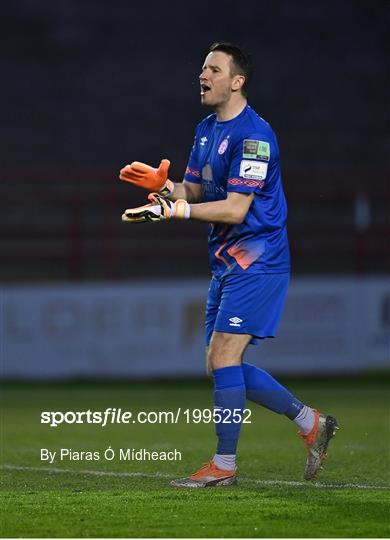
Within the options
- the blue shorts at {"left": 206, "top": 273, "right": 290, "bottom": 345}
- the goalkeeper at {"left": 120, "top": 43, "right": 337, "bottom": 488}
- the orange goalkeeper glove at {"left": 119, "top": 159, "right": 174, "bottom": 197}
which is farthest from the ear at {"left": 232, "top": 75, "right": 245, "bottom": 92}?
the blue shorts at {"left": 206, "top": 273, "right": 290, "bottom": 345}

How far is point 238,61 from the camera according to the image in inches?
297

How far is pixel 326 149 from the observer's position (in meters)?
23.1

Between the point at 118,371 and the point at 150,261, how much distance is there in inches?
193

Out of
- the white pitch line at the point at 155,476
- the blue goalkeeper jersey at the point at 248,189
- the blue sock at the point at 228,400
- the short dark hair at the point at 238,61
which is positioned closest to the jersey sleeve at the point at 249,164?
the blue goalkeeper jersey at the point at 248,189

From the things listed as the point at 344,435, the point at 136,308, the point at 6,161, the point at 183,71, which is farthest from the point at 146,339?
the point at 183,71

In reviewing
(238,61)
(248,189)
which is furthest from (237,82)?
(248,189)

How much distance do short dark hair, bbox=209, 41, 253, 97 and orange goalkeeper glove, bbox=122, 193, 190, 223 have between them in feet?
2.76

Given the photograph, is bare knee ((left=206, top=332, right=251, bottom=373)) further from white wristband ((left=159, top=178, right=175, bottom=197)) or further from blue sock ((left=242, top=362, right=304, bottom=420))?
white wristband ((left=159, top=178, right=175, bottom=197))

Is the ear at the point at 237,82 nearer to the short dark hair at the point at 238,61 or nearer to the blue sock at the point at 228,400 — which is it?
the short dark hair at the point at 238,61

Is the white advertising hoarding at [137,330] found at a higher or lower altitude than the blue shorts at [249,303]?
lower

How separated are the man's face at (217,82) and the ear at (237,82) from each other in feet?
0.05

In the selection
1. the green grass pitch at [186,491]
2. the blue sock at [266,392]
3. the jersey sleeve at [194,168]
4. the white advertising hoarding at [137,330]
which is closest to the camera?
the green grass pitch at [186,491]

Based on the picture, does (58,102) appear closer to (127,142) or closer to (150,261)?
(127,142)

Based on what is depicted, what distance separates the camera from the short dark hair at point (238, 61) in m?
7.54
